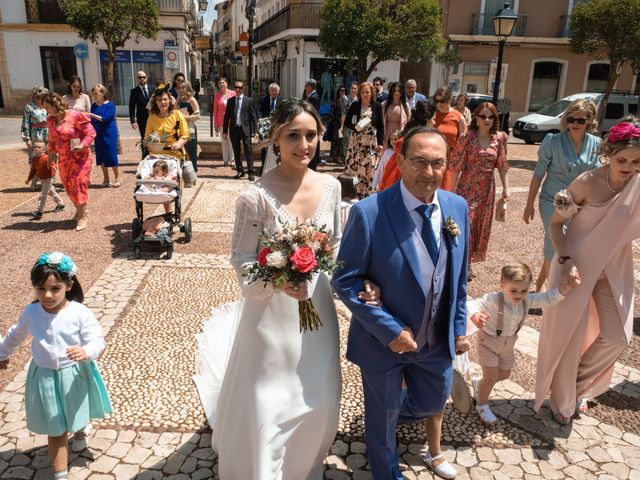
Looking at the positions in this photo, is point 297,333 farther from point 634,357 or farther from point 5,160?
point 5,160

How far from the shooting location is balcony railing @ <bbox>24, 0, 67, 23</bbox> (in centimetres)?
2608

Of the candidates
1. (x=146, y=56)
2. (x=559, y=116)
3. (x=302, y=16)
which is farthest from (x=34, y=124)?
(x=302, y=16)

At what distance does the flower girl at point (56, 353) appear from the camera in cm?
292

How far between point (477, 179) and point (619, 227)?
8.65ft

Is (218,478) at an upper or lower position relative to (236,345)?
lower

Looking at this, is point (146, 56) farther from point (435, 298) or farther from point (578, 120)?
point (435, 298)

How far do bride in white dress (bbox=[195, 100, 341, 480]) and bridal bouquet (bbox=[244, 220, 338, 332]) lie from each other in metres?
0.10

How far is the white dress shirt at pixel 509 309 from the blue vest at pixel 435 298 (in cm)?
85

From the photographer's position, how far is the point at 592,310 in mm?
3748

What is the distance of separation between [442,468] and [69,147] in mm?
6429

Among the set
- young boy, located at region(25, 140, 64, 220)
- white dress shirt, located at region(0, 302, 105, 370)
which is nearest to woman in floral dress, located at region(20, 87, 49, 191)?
young boy, located at region(25, 140, 64, 220)

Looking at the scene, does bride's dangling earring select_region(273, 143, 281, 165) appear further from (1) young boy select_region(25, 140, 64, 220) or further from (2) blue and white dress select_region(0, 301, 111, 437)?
(1) young boy select_region(25, 140, 64, 220)

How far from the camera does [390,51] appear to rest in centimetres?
1594

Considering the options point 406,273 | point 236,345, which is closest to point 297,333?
point 236,345
